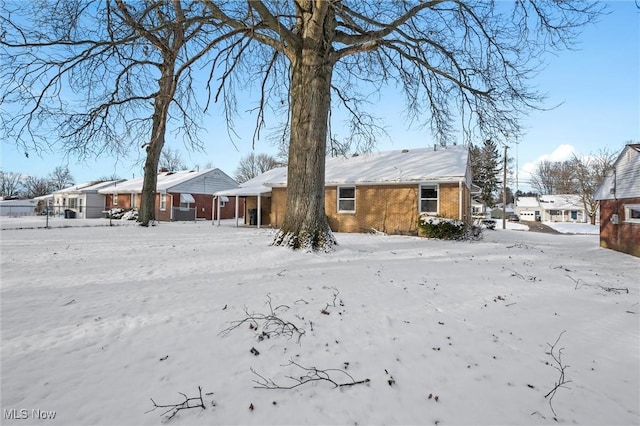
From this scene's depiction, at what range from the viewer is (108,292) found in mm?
4188

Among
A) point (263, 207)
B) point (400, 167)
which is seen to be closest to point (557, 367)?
point (400, 167)

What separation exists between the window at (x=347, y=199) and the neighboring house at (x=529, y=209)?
55.7m

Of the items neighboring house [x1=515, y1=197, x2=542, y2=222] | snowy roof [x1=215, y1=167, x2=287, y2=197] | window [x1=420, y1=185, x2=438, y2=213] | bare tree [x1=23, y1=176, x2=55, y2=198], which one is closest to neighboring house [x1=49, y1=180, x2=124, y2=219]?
snowy roof [x1=215, y1=167, x2=287, y2=197]

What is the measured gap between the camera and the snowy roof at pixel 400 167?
592 inches

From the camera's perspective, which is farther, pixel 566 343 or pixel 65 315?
pixel 65 315

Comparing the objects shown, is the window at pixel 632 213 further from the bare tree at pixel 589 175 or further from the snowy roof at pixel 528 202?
the snowy roof at pixel 528 202

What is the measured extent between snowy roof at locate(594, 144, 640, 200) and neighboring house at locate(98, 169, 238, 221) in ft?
91.4

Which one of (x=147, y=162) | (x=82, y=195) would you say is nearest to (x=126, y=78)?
(x=147, y=162)

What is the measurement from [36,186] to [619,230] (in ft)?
337

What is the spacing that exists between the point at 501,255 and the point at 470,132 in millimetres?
4146

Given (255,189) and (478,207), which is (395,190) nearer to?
(255,189)

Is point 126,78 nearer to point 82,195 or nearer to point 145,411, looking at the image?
point 145,411

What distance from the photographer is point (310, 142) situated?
804 cm

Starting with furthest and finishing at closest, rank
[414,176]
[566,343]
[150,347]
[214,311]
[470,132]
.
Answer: [414,176]
[470,132]
[214,311]
[566,343]
[150,347]
